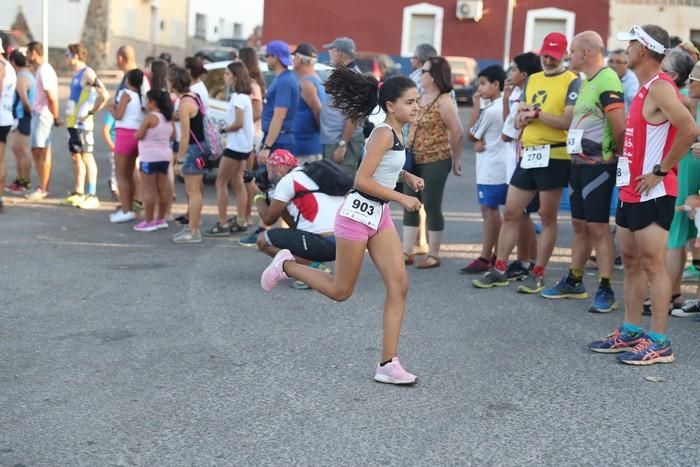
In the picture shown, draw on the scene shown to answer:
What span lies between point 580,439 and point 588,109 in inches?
130

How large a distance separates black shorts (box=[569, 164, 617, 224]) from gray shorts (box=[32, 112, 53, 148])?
24.8ft

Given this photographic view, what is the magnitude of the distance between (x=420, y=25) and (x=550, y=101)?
1406 inches

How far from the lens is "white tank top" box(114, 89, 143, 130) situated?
11359mm

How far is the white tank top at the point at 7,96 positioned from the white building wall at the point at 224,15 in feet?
150

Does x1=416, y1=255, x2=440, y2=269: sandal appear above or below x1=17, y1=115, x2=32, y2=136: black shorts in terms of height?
below

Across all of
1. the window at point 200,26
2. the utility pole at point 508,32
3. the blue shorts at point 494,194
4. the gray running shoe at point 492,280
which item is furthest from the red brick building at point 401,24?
the gray running shoe at point 492,280

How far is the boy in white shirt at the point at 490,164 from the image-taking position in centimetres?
932

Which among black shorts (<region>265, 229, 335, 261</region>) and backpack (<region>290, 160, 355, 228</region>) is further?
backpack (<region>290, 160, 355, 228</region>)

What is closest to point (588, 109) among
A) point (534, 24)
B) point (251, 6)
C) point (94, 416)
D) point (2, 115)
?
point (94, 416)

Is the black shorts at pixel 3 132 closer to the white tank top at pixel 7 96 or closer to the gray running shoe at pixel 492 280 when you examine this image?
the white tank top at pixel 7 96

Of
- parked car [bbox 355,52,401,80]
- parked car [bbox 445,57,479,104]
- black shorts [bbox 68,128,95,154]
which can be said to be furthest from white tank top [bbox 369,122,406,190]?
parked car [bbox 445,57,479,104]

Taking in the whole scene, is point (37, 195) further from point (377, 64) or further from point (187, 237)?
point (377, 64)

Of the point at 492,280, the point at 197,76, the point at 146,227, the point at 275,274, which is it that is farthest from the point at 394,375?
the point at 197,76

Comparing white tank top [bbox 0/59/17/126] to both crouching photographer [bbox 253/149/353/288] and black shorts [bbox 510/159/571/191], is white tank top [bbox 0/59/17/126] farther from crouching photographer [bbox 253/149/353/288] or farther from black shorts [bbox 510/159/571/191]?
black shorts [bbox 510/159/571/191]
